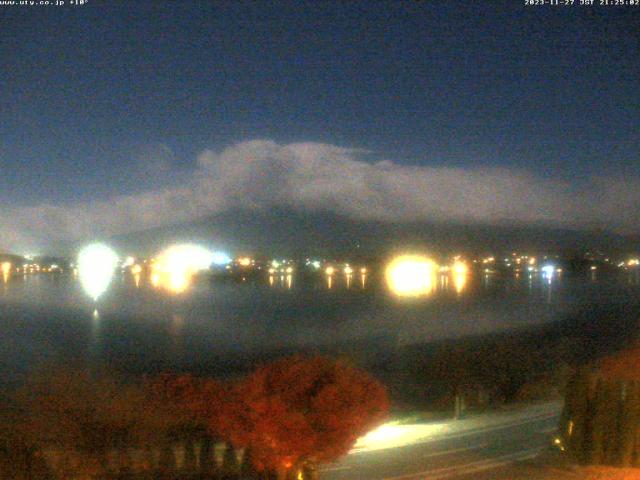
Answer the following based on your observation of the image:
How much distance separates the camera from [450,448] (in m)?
13.0

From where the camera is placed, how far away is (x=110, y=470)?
32.6 ft

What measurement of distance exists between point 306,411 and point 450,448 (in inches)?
211

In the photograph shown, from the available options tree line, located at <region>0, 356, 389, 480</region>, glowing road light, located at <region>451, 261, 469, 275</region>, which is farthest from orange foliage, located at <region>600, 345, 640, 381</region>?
glowing road light, located at <region>451, 261, 469, 275</region>

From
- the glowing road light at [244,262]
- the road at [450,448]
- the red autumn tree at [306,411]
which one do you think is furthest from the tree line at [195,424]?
the glowing road light at [244,262]

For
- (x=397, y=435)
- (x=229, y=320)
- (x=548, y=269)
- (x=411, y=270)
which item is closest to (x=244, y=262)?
(x=411, y=270)

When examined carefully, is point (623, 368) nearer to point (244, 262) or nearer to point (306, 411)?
point (306, 411)

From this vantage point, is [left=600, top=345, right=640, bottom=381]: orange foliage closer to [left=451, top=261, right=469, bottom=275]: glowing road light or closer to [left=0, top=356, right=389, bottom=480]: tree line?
[left=0, top=356, right=389, bottom=480]: tree line

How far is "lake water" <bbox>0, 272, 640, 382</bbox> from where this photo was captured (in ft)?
128

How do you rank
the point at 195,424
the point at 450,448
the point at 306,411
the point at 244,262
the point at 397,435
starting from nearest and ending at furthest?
1. the point at 306,411
2. the point at 195,424
3. the point at 450,448
4. the point at 397,435
5. the point at 244,262

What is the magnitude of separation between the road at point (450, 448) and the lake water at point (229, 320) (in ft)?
52.9

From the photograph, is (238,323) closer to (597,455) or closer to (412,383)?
(412,383)

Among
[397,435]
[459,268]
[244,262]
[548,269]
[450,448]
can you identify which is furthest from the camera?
[548,269]

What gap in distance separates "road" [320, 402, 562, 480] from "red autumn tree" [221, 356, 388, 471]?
7.00 feet

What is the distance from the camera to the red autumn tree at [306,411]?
832cm
